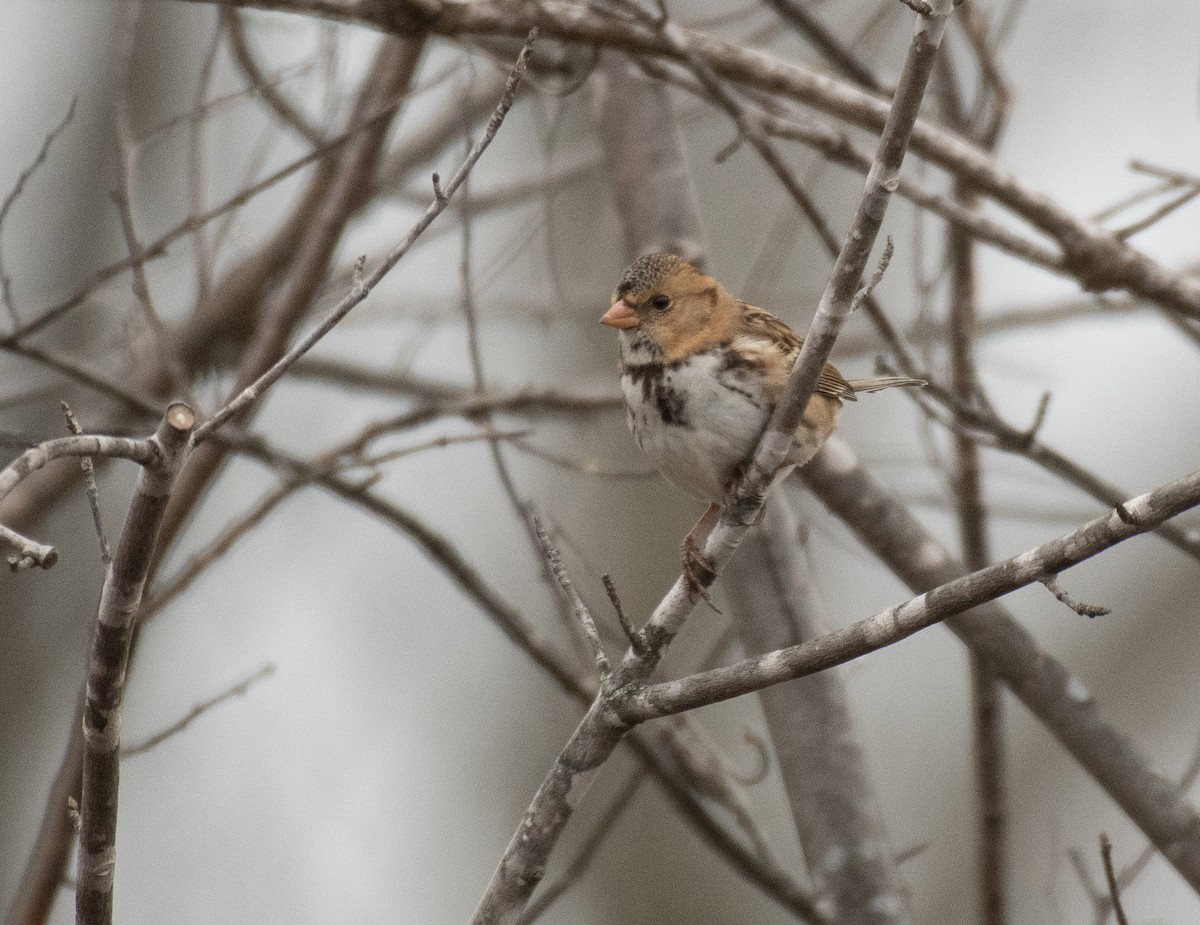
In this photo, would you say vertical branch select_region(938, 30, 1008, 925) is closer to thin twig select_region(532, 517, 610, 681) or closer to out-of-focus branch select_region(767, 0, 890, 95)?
out-of-focus branch select_region(767, 0, 890, 95)

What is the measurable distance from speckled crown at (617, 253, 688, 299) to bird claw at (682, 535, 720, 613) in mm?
973

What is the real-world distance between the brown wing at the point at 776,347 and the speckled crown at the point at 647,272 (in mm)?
243

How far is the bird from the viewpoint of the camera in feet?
10.8

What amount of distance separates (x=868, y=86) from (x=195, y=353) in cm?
330

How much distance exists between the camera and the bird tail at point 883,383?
376cm

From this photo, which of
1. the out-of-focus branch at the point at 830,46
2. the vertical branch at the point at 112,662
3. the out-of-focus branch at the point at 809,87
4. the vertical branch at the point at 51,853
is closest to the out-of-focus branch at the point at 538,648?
the vertical branch at the point at 51,853

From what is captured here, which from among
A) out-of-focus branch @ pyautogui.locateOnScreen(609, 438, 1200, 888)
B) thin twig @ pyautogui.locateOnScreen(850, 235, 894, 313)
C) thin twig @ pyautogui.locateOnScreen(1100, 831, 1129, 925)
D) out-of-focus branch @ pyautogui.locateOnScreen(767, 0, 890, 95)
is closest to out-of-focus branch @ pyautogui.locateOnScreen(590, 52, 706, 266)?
out-of-focus branch @ pyautogui.locateOnScreen(767, 0, 890, 95)

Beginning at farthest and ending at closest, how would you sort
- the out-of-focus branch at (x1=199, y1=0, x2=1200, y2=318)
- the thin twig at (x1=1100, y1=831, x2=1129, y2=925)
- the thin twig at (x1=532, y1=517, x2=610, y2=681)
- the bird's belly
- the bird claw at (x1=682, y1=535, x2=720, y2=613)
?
1. the out-of-focus branch at (x1=199, y1=0, x2=1200, y2=318)
2. the bird's belly
3. the bird claw at (x1=682, y1=535, x2=720, y2=613)
4. the thin twig at (x1=532, y1=517, x2=610, y2=681)
5. the thin twig at (x1=1100, y1=831, x2=1129, y2=925)

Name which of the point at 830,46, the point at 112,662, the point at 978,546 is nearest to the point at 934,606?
the point at 112,662

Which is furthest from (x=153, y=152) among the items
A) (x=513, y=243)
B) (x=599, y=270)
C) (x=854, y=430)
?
(x=854, y=430)

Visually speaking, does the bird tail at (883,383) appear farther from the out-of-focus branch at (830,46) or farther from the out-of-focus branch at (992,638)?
the out-of-focus branch at (830,46)

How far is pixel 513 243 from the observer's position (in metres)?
5.60

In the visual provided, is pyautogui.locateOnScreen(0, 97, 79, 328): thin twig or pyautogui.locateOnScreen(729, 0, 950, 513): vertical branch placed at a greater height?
pyautogui.locateOnScreen(0, 97, 79, 328): thin twig

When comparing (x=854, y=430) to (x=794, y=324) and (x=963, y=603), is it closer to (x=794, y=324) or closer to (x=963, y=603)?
(x=794, y=324)
